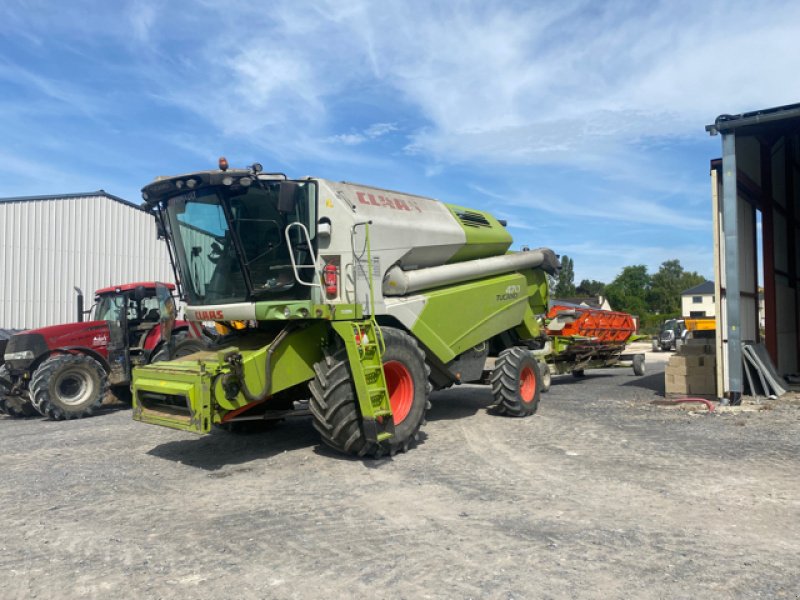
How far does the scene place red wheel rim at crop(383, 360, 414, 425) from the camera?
7.24m

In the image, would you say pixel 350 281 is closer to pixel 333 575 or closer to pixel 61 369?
pixel 333 575

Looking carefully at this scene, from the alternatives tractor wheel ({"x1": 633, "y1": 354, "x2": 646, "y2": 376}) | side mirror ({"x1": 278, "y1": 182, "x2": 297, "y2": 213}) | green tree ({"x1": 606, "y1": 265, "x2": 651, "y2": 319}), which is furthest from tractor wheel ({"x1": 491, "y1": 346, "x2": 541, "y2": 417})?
green tree ({"x1": 606, "y1": 265, "x2": 651, "y2": 319})

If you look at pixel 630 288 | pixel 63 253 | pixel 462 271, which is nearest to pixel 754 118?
pixel 462 271

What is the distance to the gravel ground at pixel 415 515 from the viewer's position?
3.68 metres

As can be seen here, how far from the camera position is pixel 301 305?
6703 mm

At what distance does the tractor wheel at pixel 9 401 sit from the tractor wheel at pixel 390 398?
7.43m

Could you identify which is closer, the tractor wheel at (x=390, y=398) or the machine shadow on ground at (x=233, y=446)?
the tractor wheel at (x=390, y=398)

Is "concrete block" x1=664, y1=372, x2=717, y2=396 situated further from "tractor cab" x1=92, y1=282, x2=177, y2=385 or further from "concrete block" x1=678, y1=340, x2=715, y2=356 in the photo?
"tractor cab" x1=92, y1=282, x2=177, y2=385

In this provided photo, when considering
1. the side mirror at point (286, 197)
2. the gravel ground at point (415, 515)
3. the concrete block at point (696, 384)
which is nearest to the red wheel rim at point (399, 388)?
the gravel ground at point (415, 515)

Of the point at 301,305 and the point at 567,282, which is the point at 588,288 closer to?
the point at 567,282

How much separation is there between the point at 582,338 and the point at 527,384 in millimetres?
5711

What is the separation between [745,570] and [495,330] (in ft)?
20.1

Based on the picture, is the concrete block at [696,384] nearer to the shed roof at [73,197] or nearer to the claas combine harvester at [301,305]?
the claas combine harvester at [301,305]

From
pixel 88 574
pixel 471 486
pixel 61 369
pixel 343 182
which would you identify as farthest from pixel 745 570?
pixel 61 369
